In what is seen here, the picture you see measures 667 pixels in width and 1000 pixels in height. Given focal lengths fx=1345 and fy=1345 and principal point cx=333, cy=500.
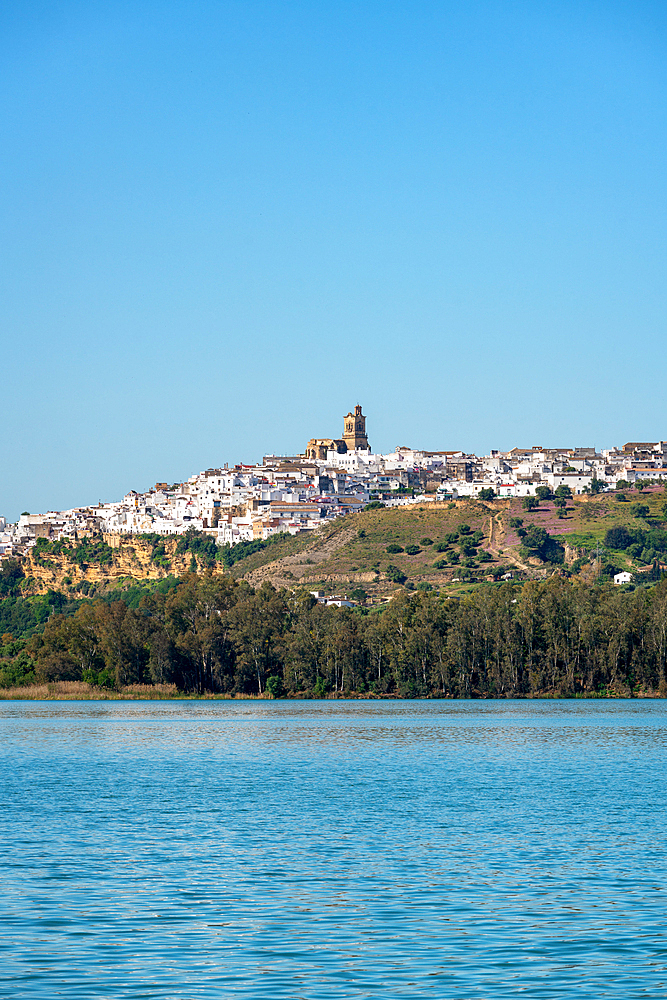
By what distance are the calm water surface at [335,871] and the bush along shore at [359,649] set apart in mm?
36703

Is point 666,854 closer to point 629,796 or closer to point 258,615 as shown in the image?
point 629,796

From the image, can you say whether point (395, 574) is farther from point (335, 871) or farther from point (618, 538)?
point (335, 871)

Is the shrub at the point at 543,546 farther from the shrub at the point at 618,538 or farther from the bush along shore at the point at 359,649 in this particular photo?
the bush along shore at the point at 359,649

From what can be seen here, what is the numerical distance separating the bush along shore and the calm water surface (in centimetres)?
3670

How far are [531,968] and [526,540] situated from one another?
151562 mm

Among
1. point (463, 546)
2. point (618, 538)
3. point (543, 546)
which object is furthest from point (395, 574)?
point (618, 538)

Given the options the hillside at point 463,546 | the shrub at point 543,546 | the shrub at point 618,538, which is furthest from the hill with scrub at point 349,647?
the shrub at point 618,538

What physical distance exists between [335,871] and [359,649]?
6636 cm

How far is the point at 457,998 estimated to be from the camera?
15.4 metres

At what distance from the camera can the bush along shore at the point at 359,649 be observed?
8769 centimetres

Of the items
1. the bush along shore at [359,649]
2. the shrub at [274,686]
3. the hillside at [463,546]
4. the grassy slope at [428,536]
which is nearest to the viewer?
the bush along shore at [359,649]

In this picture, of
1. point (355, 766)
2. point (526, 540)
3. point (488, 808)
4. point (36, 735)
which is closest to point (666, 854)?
point (488, 808)

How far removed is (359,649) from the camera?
A: 3543 inches

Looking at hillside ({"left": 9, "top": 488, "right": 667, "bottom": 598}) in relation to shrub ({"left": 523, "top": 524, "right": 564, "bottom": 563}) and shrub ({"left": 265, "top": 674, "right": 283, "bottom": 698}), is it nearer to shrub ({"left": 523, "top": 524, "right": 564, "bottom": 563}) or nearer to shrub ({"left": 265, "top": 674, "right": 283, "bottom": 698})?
shrub ({"left": 523, "top": 524, "right": 564, "bottom": 563})
